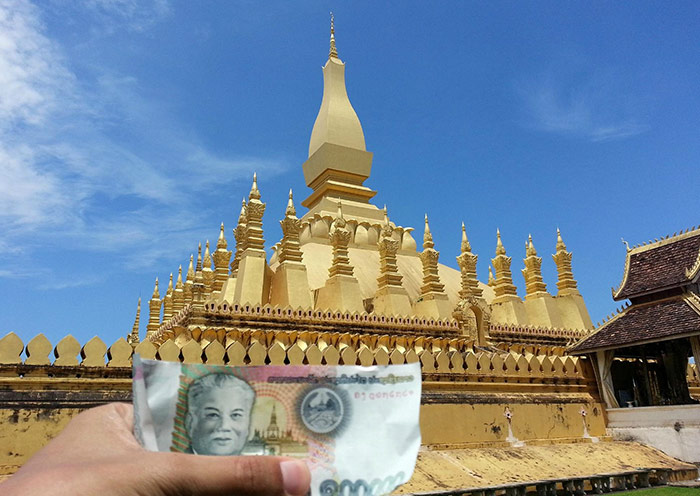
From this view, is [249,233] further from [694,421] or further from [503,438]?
[694,421]

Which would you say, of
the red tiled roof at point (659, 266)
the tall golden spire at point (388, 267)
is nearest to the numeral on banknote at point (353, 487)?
the red tiled roof at point (659, 266)

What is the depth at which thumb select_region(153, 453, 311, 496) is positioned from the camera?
1.89 m

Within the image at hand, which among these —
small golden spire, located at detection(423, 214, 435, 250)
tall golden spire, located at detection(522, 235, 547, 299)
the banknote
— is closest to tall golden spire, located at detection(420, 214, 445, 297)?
small golden spire, located at detection(423, 214, 435, 250)

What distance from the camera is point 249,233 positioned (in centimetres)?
1791

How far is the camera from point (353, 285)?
58.2 ft

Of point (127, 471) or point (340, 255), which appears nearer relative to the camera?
point (127, 471)

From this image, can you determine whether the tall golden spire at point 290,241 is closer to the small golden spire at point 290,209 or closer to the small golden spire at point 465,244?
the small golden spire at point 290,209

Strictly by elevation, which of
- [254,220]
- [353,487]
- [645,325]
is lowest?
[353,487]

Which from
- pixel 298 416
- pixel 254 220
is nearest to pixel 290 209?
pixel 254 220

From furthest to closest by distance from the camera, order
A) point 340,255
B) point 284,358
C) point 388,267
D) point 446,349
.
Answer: point 388,267 → point 340,255 → point 446,349 → point 284,358

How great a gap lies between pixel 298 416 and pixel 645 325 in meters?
13.8

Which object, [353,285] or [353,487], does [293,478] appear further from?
[353,285]

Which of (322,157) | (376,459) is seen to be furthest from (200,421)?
(322,157)

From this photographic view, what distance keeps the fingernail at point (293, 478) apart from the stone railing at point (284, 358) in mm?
7798
